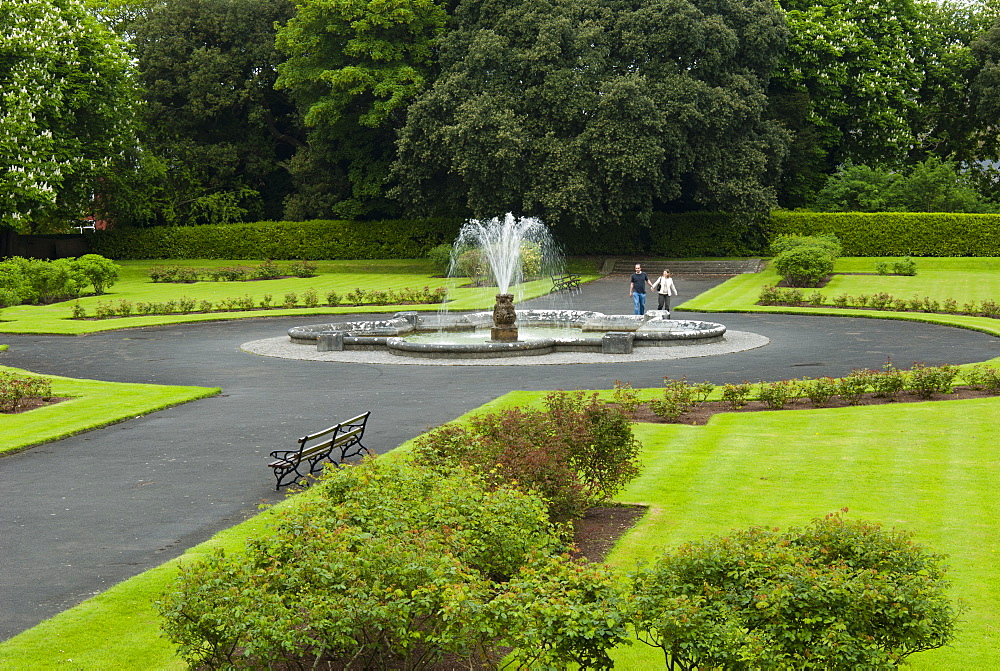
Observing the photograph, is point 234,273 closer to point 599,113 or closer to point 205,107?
point 205,107

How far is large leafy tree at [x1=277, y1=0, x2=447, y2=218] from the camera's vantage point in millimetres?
55812

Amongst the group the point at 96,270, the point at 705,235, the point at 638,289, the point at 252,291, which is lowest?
the point at 252,291

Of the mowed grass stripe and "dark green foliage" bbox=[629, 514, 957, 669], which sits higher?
"dark green foliage" bbox=[629, 514, 957, 669]

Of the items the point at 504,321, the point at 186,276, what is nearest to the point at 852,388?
the point at 504,321

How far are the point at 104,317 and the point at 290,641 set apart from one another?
31307 millimetres

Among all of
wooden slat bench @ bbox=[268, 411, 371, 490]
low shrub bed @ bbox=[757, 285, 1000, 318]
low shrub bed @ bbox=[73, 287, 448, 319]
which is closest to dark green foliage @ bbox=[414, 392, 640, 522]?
wooden slat bench @ bbox=[268, 411, 371, 490]

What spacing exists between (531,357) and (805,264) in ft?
68.3

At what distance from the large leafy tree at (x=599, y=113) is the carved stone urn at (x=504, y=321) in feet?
71.6

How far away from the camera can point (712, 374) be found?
67.7 feet

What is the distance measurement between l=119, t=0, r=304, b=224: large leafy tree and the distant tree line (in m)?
0.16

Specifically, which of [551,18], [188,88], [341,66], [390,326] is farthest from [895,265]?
[188,88]

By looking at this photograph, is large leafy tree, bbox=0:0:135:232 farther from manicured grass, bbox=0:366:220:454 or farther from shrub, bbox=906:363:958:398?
shrub, bbox=906:363:958:398

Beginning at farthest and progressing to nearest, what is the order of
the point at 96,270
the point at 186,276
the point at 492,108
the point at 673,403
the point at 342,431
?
the point at 186,276, the point at 492,108, the point at 96,270, the point at 673,403, the point at 342,431

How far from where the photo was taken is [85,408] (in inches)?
677
